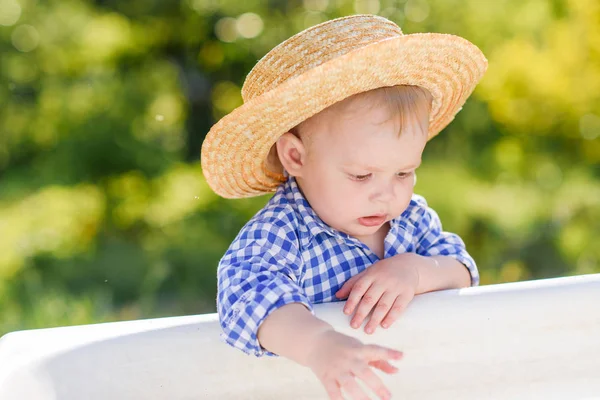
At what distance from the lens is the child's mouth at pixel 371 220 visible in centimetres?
128

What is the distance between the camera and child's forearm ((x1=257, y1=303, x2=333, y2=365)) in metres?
1.01

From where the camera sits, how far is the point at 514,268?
3.22 m

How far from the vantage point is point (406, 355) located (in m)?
1.22

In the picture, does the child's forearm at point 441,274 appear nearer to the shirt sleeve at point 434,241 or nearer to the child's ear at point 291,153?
the shirt sleeve at point 434,241

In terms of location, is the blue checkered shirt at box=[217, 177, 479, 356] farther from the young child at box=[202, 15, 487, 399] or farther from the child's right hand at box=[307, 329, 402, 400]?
the child's right hand at box=[307, 329, 402, 400]

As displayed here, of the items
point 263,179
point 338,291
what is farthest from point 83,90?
point 338,291

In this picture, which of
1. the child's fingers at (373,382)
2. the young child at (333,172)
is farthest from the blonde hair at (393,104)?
the child's fingers at (373,382)

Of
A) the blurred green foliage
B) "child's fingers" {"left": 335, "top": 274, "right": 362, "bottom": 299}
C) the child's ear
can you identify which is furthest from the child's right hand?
the blurred green foliage

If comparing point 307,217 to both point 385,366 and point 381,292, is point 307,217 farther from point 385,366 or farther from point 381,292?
point 385,366

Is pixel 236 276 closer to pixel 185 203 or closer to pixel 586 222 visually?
pixel 185 203

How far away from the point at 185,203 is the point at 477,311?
243 cm

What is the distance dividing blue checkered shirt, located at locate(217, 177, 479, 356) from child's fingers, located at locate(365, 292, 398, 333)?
10 centimetres

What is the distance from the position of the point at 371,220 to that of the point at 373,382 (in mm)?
438

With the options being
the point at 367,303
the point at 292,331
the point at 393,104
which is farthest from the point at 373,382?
the point at 393,104
